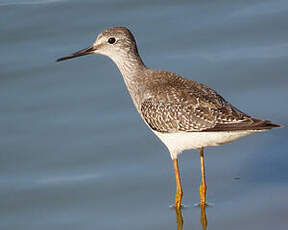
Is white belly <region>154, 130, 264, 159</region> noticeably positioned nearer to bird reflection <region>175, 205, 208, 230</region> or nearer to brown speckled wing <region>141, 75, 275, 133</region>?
brown speckled wing <region>141, 75, 275, 133</region>

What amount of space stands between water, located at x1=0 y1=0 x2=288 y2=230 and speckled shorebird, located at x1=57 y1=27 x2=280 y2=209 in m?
0.63

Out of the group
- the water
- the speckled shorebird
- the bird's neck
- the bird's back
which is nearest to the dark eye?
the speckled shorebird

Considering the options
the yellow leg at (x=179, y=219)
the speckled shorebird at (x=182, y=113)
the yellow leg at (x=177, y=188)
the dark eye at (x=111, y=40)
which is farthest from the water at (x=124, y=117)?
the dark eye at (x=111, y=40)

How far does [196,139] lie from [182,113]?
37 centimetres

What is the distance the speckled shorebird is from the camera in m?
8.53

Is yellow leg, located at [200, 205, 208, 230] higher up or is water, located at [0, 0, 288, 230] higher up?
water, located at [0, 0, 288, 230]

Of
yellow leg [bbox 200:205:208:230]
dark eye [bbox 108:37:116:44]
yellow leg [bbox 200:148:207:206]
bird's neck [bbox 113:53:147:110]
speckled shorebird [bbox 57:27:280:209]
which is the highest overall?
dark eye [bbox 108:37:116:44]

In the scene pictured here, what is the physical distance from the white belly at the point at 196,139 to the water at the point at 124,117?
663 mm

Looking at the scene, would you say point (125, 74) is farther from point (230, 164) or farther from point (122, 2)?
point (122, 2)

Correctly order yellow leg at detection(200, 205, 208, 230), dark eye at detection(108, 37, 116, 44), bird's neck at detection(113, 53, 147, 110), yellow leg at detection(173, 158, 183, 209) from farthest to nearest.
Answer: dark eye at detection(108, 37, 116, 44), bird's neck at detection(113, 53, 147, 110), yellow leg at detection(173, 158, 183, 209), yellow leg at detection(200, 205, 208, 230)

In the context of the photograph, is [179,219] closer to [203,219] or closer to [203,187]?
[203,219]

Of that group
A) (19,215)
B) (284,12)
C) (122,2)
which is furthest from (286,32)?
(19,215)

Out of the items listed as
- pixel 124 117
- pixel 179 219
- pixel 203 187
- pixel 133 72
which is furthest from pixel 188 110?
pixel 124 117

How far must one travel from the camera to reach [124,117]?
1073 cm
